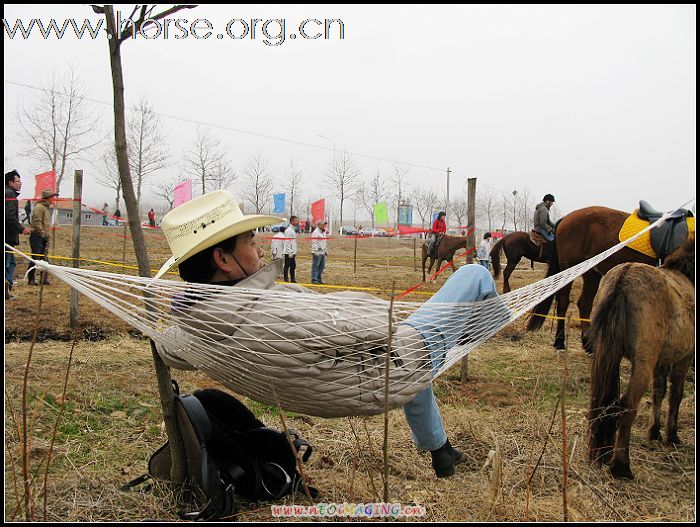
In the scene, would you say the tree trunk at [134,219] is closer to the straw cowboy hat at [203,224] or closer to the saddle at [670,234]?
the straw cowboy hat at [203,224]

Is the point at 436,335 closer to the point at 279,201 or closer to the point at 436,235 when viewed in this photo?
the point at 436,235

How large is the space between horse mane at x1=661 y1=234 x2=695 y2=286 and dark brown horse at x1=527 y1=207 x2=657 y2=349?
2037mm

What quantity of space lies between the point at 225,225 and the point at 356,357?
59 cm

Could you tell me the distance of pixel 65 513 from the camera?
1.76 metres

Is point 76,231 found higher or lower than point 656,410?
higher

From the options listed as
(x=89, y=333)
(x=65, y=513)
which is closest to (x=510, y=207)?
(x=89, y=333)

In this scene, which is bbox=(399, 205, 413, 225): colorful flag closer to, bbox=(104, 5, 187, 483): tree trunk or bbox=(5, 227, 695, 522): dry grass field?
bbox=(5, 227, 695, 522): dry grass field

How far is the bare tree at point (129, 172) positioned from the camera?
1780mm

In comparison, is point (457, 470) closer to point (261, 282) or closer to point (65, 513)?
point (261, 282)

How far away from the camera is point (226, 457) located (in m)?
1.81

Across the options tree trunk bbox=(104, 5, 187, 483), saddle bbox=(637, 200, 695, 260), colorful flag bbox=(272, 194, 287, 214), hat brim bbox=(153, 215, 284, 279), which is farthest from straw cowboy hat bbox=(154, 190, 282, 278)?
colorful flag bbox=(272, 194, 287, 214)

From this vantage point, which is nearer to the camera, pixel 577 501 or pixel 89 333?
pixel 577 501

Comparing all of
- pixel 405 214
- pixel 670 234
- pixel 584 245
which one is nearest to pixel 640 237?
pixel 670 234

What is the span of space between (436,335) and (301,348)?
1.63 feet
